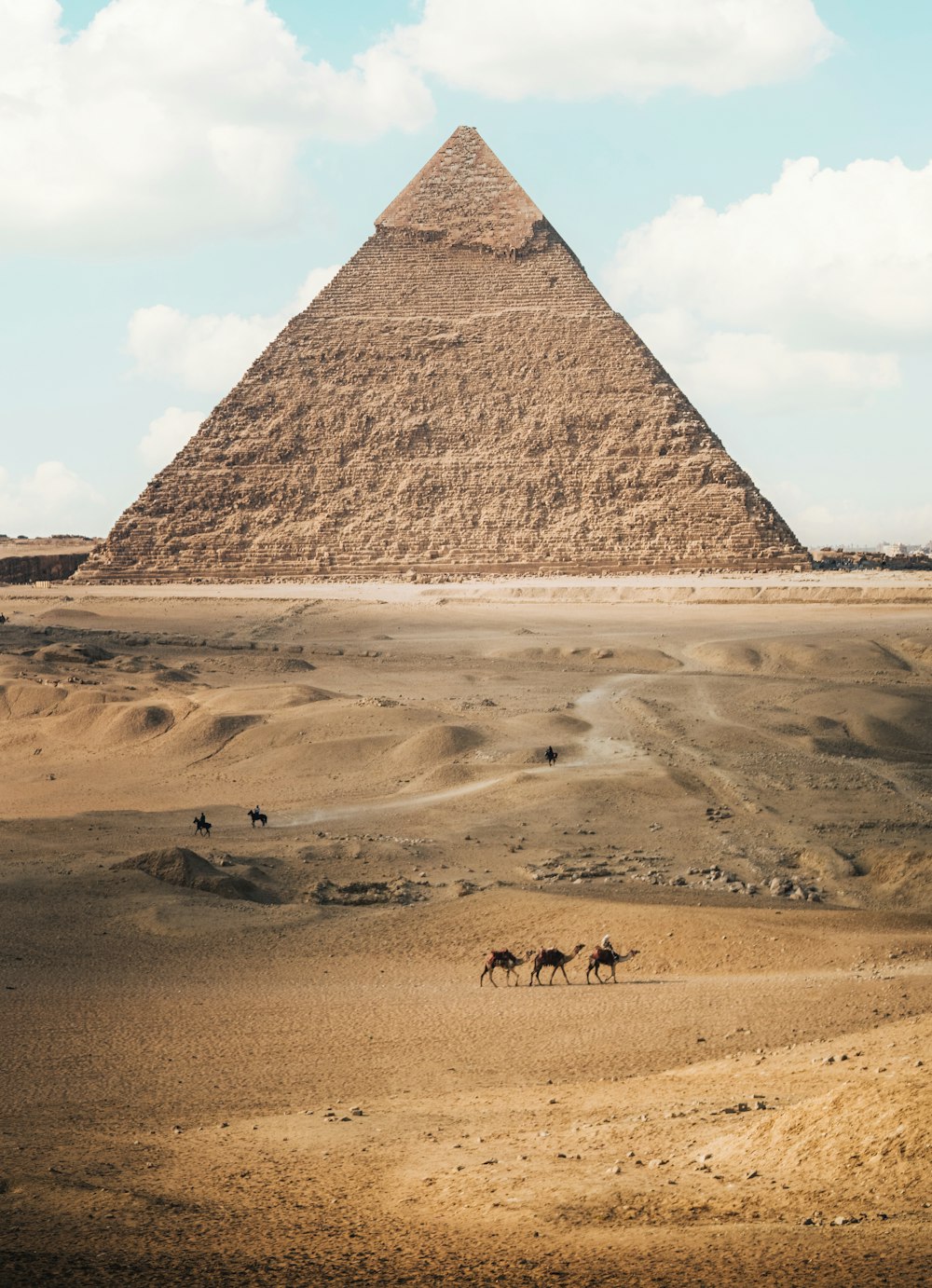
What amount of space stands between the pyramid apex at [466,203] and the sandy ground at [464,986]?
198 ft

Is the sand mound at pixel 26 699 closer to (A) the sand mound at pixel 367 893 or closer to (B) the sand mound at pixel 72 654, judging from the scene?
(B) the sand mound at pixel 72 654

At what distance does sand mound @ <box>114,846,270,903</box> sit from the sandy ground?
0.14 feet

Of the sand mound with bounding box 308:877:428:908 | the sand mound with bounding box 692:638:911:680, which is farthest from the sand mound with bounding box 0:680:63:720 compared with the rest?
the sand mound with bounding box 692:638:911:680

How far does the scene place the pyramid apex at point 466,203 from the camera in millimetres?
78875

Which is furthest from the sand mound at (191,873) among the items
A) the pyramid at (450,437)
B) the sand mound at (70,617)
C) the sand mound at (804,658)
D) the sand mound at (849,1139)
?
the pyramid at (450,437)

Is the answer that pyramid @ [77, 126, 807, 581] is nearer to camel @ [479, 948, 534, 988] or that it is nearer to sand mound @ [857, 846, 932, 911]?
sand mound @ [857, 846, 932, 911]

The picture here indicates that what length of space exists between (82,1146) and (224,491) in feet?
237

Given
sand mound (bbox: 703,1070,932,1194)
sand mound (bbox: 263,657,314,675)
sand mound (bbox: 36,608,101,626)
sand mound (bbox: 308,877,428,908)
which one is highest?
sand mound (bbox: 36,608,101,626)

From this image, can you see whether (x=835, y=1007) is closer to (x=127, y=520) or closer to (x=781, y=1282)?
(x=781, y=1282)

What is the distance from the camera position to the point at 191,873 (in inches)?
429

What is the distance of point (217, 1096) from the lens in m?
6.68

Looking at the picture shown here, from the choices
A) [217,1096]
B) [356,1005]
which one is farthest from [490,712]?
[217,1096]

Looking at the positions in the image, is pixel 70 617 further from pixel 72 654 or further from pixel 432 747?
pixel 432 747

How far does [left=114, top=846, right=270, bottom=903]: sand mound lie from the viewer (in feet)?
35.5
